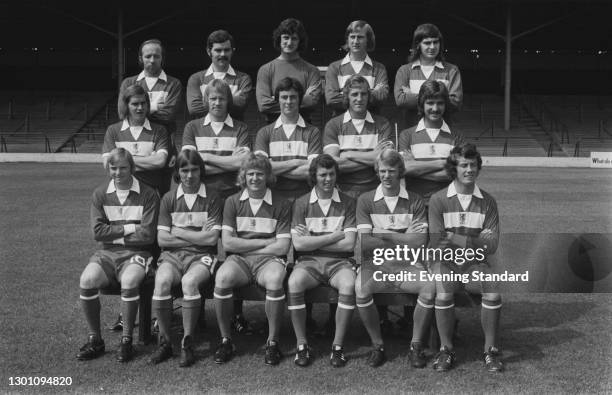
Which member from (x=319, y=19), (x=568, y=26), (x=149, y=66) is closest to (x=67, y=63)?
(x=319, y=19)

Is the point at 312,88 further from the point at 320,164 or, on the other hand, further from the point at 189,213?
the point at 189,213

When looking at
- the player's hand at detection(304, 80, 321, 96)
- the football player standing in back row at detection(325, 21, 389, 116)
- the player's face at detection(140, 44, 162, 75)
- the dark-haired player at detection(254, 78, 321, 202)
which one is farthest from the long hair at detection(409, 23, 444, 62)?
the player's face at detection(140, 44, 162, 75)

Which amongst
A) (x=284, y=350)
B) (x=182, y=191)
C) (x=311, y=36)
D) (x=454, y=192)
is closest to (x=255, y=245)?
(x=182, y=191)

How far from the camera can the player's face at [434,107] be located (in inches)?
202

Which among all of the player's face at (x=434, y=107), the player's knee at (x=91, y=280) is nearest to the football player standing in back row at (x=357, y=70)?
→ the player's face at (x=434, y=107)

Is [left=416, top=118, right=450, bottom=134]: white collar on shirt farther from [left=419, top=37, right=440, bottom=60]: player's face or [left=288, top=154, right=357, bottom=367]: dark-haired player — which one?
[left=288, top=154, right=357, bottom=367]: dark-haired player

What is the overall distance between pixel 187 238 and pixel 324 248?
3.39 feet

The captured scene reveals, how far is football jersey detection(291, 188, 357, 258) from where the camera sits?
496cm

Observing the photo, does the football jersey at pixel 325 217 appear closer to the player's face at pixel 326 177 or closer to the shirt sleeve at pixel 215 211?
the player's face at pixel 326 177

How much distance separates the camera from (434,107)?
5.13 m

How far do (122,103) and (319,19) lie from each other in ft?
87.6

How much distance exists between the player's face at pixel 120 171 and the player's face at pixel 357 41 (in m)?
2.13

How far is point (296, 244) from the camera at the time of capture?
4906 millimetres

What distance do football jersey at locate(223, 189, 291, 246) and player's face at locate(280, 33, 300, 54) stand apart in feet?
4.78
